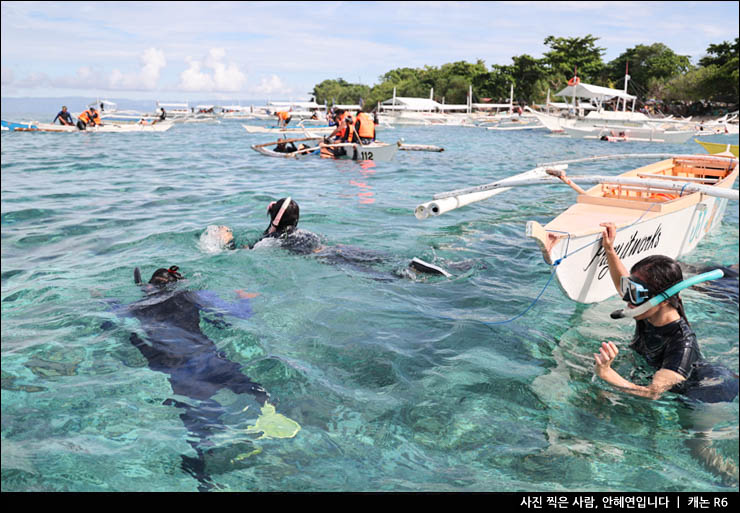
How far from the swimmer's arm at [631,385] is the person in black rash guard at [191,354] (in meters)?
2.37

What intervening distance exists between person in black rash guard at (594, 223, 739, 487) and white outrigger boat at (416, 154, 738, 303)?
110 centimetres

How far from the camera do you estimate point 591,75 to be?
67062 millimetres

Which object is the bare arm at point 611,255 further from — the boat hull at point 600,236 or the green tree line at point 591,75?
the green tree line at point 591,75

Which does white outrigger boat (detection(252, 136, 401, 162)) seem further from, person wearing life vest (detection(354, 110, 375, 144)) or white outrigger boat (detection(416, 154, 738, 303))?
white outrigger boat (detection(416, 154, 738, 303))

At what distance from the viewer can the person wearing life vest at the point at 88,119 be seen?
29.8m

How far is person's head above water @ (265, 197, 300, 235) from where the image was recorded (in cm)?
687

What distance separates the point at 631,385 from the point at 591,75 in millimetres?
73019

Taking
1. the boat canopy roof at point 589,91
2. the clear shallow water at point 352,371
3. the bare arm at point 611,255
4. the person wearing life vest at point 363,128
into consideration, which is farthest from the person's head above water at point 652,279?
the boat canopy roof at point 589,91

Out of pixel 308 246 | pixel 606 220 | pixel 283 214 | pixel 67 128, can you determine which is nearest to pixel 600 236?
pixel 606 220

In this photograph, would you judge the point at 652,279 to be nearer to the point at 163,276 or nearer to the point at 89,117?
the point at 163,276

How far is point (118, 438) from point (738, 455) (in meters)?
3.94

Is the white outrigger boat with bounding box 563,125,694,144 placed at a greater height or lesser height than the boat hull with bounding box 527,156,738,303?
greater

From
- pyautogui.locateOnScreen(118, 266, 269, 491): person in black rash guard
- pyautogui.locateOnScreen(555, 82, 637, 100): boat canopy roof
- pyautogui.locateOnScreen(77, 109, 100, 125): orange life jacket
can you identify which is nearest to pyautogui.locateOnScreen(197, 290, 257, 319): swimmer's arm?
pyautogui.locateOnScreen(118, 266, 269, 491): person in black rash guard

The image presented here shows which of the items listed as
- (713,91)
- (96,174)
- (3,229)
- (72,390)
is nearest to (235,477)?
(72,390)
